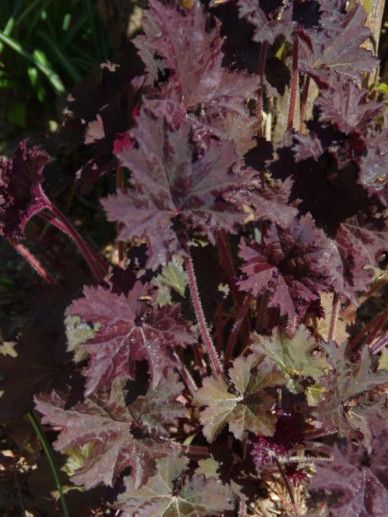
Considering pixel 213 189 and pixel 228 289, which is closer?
pixel 213 189

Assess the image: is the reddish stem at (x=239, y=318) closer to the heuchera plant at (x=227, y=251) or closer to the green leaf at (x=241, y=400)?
the heuchera plant at (x=227, y=251)

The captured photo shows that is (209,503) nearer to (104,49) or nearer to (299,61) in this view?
(299,61)

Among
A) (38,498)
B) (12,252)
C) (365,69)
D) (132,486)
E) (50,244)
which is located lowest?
(38,498)

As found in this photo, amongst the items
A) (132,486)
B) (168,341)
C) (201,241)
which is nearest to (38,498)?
(132,486)

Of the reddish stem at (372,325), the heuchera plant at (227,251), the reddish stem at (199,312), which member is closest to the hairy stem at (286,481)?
the heuchera plant at (227,251)

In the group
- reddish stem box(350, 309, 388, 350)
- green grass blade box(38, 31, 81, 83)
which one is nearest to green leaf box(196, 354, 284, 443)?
reddish stem box(350, 309, 388, 350)

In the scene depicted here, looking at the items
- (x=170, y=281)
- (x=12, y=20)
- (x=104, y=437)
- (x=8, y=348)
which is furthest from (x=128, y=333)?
(x=12, y=20)

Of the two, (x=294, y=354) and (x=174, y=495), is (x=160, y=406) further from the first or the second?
(x=294, y=354)
